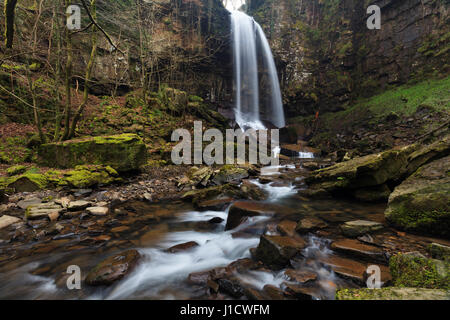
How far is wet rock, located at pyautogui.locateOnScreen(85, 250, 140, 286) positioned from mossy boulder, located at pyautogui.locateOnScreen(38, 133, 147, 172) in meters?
4.40

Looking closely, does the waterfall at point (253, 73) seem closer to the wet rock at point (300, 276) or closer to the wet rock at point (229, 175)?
the wet rock at point (229, 175)

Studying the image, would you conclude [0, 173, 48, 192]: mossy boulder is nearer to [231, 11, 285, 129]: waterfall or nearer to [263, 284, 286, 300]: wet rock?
[263, 284, 286, 300]: wet rock

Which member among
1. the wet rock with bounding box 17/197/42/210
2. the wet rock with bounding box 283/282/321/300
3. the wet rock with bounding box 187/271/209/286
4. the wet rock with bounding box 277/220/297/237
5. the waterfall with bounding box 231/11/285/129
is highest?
the waterfall with bounding box 231/11/285/129

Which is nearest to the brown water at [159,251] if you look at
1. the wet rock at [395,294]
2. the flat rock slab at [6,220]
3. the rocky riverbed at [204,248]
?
the rocky riverbed at [204,248]

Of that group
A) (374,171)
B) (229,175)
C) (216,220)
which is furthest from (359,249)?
(229,175)

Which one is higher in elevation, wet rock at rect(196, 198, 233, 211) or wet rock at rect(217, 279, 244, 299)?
wet rock at rect(196, 198, 233, 211)

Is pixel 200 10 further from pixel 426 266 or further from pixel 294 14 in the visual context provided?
pixel 426 266

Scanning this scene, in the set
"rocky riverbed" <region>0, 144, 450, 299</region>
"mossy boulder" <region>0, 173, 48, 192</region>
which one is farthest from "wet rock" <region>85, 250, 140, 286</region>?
"mossy boulder" <region>0, 173, 48, 192</region>

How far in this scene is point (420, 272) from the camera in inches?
68.2

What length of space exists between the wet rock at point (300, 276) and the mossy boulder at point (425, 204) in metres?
1.86

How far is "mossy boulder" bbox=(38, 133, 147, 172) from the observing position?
245 inches

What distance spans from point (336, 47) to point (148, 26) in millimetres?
20603

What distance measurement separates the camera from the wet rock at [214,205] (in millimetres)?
5117
